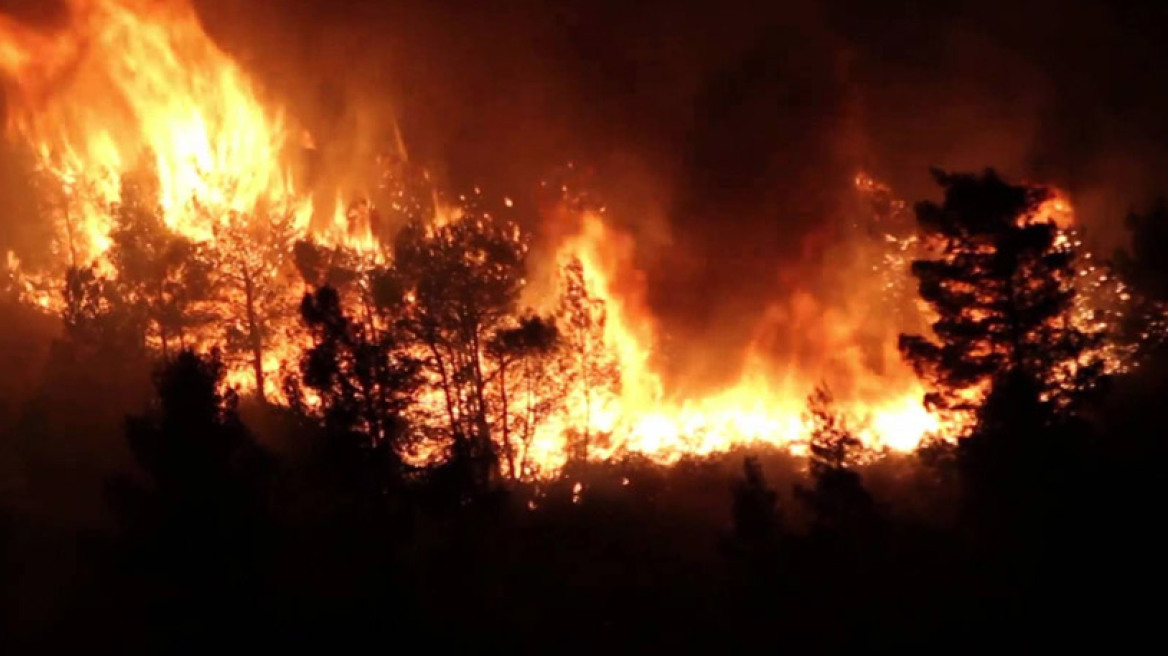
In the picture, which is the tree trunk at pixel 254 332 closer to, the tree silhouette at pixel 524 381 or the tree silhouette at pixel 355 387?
the tree silhouette at pixel 524 381

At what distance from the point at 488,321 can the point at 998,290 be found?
14.9 metres

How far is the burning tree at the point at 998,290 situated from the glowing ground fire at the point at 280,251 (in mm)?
2384

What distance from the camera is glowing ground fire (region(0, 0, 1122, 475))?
3691cm

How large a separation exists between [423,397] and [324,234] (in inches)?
579

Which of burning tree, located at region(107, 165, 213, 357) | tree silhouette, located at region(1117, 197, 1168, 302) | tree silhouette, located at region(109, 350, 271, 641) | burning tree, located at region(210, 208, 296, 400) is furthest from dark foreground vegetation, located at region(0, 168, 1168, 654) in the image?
burning tree, located at region(107, 165, 213, 357)

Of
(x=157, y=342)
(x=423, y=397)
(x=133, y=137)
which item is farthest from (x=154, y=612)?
(x=133, y=137)

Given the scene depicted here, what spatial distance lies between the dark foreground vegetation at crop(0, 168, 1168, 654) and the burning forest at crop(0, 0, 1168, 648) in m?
0.12

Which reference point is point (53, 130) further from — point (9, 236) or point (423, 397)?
point (423, 397)

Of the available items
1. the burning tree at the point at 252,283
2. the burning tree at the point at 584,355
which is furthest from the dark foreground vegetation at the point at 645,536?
Result: the burning tree at the point at 252,283

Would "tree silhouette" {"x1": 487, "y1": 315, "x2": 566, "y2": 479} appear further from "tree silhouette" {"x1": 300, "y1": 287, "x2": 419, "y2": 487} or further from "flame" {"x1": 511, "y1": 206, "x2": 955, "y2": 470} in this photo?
"tree silhouette" {"x1": 300, "y1": 287, "x2": 419, "y2": 487}

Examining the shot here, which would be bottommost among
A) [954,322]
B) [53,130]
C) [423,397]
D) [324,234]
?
[954,322]

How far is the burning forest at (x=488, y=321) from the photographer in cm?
2242

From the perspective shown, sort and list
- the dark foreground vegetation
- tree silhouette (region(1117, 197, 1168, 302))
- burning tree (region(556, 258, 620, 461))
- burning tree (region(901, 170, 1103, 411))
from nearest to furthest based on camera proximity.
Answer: the dark foreground vegetation, burning tree (region(901, 170, 1103, 411)), tree silhouette (region(1117, 197, 1168, 302)), burning tree (region(556, 258, 620, 461))

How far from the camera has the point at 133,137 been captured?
169ft
